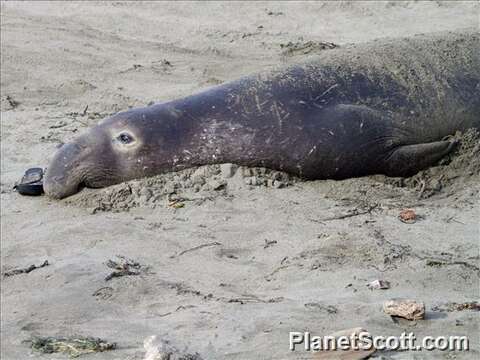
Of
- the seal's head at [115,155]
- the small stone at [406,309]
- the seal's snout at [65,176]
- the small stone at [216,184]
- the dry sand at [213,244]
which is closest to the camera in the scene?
the small stone at [406,309]

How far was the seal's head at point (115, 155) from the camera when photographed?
6316mm

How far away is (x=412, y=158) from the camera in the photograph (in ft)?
20.2

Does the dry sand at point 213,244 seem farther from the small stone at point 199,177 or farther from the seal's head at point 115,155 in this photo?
the seal's head at point 115,155

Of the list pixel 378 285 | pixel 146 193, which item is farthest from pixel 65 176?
pixel 378 285

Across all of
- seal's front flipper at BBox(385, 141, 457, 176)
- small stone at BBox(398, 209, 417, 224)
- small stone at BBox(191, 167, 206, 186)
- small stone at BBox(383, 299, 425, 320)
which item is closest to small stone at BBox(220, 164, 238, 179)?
small stone at BBox(191, 167, 206, 186)

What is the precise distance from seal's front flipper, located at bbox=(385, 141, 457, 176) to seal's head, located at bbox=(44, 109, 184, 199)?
1.60 meters

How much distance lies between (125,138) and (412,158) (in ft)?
6.92

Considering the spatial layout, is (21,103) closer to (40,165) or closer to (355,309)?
(40,165)

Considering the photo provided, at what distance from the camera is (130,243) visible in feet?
17.8

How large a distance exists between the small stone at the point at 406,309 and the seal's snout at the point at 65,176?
10.5 feet

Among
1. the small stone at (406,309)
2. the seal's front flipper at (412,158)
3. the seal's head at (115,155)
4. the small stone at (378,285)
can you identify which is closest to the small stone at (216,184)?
the seal's head at (115,155)

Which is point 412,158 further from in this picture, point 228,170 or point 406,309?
point 406,309

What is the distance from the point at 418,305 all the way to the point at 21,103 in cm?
603

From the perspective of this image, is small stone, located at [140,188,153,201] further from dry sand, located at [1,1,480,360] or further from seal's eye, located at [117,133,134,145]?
seal's eye, located at [117,133,134,145]
